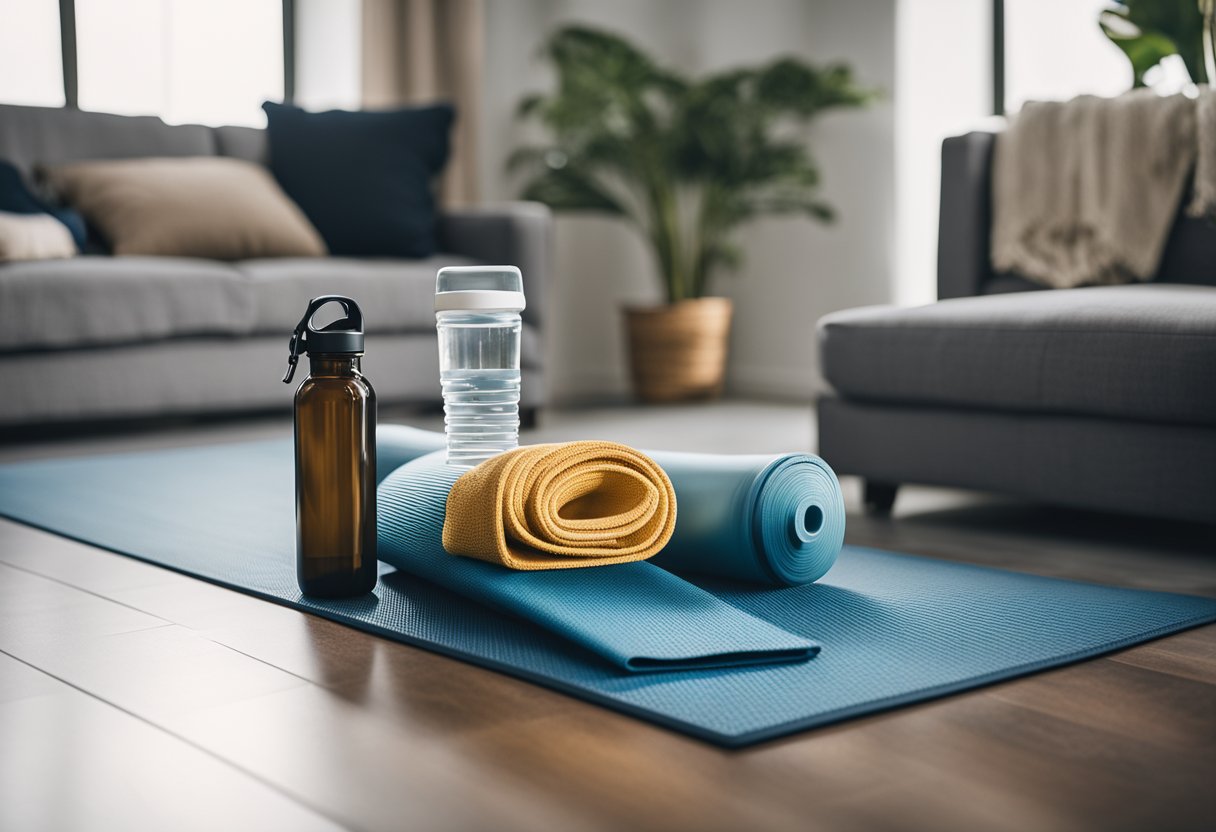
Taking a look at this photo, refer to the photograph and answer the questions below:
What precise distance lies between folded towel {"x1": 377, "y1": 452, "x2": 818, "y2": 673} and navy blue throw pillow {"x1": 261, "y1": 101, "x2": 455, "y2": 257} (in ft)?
7.83

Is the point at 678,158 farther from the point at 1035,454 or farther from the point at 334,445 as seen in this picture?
the point at 334,445

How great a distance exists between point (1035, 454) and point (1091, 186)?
35.4 inches

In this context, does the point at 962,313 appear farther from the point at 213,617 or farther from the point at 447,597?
the point at 213,617

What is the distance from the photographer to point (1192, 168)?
267 cm

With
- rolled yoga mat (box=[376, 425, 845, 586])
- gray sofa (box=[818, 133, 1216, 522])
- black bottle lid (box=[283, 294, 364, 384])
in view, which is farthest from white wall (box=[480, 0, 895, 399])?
black bottle lid (box=[283, 294, 364, 384])

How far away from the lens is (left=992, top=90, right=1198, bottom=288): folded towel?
2.67 metres

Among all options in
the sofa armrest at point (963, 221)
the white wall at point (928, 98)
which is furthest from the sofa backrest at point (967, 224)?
the white wall at point (928, 98)

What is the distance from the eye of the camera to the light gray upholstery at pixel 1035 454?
1.92 meters

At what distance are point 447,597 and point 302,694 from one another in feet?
1.25

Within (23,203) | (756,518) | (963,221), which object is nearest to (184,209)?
(23,203)

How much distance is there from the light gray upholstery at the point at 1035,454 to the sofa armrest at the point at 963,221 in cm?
56

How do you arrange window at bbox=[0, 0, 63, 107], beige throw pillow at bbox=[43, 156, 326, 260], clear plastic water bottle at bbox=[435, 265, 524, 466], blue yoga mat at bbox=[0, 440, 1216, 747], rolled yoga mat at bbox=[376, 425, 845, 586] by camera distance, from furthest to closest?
window at bbox=[0, 0, 63, 107] → beige throw pillow at bbox=[43, 156, 326, 260] → clear plastic water bottle at bbox=[435, 265, 524, 466] → rolled yoga mat at bbox=[376, 425, 845, 586] → blue yoga mat at bbox=[0, 440, 1216, 747]

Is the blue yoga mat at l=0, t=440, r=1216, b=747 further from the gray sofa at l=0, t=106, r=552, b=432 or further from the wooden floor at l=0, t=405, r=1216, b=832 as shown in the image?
the gray sofa at l=0, t=106, r=552, b=432

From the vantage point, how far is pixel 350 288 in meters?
3.56
